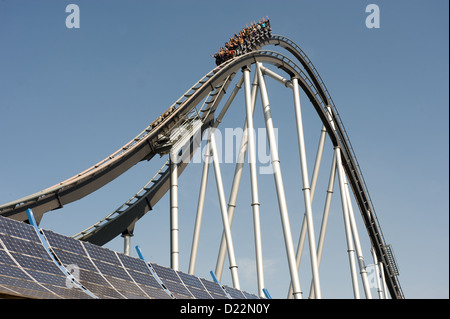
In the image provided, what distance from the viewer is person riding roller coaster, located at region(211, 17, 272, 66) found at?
77.9ft

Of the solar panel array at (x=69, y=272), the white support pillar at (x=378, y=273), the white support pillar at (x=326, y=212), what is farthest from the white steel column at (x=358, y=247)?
the solar panel array at (x=69, y=272)

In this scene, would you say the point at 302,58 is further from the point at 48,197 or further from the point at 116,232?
the point at 48,197

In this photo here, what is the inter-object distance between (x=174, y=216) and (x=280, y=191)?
3928 mm

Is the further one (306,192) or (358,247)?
(358,247)

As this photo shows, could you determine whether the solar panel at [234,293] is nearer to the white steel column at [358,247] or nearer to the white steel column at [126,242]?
the white steel column at [126,242]

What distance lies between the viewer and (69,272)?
11039 mm

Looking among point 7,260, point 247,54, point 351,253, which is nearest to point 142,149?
point 247,54

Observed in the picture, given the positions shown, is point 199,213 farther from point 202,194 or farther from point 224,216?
point 224,216

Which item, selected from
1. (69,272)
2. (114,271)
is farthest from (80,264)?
(114,271)

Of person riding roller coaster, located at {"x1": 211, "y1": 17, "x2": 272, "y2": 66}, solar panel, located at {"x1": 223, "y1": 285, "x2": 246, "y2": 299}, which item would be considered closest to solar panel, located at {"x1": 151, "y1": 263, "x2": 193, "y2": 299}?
solar panel, located at {"x1": 223, "y1": 285, "x2": 246, "y2": 299}

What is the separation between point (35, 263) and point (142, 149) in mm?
7867

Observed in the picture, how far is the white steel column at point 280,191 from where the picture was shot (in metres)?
18.8

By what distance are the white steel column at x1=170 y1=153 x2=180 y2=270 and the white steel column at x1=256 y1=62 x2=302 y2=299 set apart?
3608mm

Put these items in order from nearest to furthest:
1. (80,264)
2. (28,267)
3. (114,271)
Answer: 1. (28,267)
2. (80,264)
3. (114,271)
